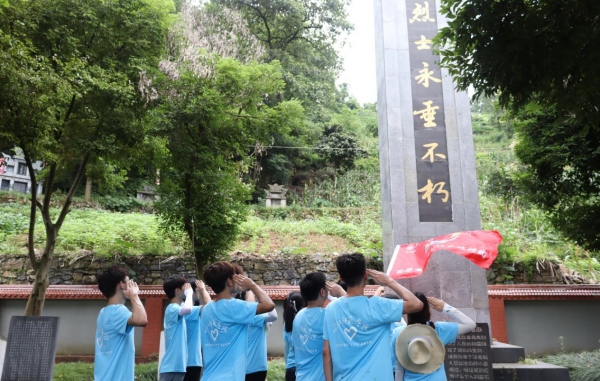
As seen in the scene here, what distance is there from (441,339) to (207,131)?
7.60 metres

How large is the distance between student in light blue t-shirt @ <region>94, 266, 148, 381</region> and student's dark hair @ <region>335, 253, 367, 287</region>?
57.7 inches

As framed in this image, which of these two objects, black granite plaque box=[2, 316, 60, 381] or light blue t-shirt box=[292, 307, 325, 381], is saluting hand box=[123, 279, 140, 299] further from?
black granite plaque box=[2, 316, 60, 381]

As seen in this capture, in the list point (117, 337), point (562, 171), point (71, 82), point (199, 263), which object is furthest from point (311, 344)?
point (199, 263)

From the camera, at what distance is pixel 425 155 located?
7668 mm

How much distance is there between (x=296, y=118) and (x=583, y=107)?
6.90 m

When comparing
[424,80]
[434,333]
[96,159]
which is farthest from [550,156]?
[96,159]

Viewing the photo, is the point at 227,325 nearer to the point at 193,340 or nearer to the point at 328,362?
the point at 328,362

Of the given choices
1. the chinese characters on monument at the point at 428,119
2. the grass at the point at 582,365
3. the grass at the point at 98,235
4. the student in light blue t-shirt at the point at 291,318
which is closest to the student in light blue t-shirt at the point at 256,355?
the student in light blue t-shirt at the point at 291,318

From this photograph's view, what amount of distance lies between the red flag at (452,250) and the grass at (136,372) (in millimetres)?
3453

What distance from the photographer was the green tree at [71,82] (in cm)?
631

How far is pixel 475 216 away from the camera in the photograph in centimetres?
743

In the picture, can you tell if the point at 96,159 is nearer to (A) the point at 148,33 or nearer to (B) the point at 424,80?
(A) the point at 148,33

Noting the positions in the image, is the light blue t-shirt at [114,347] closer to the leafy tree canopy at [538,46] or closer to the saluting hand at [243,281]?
the saluting hand at [243,281]

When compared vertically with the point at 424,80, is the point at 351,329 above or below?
below
